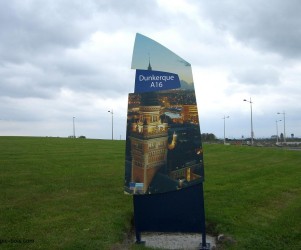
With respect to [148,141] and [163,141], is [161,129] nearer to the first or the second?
[163,141]

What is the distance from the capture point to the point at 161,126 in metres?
7.94

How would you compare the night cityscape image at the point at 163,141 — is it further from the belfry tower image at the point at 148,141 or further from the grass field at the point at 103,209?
the grass field at the point at 103,209

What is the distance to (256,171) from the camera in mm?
17047

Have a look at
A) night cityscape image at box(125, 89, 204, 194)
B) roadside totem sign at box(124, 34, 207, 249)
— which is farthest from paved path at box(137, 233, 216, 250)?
night cityscape image at box(125, 89, 204, 194)

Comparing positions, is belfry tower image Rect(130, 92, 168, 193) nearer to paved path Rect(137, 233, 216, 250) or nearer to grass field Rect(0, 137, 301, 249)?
paved path Rect(137, 233, 216, 250)

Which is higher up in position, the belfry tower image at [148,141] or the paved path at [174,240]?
the belfry tower image at [148,141]

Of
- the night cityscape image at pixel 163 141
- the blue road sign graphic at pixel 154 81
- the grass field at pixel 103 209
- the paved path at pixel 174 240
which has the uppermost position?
the blue road sign graphic at pixel 154 81

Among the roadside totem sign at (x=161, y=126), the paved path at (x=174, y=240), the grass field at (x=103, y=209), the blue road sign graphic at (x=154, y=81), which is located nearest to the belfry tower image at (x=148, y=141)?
the roadside totem sign at (x=161, y=126)

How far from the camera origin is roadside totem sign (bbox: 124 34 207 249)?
788 cm

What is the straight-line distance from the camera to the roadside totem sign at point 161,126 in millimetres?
7879

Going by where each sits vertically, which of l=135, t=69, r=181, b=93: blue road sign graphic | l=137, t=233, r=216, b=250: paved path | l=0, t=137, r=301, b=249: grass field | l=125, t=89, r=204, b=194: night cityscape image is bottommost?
l=137, t=233, r=216, b=250: paved path

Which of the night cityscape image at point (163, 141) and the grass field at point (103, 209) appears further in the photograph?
the night cityscape image at point (163, 141)

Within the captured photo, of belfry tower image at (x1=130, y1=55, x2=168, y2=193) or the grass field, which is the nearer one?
the grass field

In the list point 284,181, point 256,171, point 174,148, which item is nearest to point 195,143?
point 174,148
